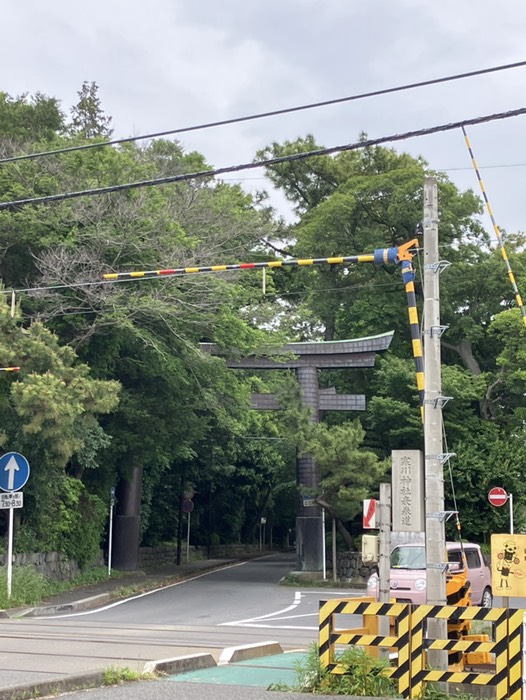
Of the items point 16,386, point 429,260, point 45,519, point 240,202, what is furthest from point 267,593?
point 240,202

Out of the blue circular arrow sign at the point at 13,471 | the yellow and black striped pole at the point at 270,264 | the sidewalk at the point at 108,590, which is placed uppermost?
the yellow and black striped pole at the point at 270,264

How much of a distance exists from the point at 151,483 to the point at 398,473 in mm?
26795

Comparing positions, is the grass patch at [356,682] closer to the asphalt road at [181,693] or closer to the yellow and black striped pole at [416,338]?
the asphalt road at [181,693]

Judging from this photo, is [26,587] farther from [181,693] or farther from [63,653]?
[181,693]

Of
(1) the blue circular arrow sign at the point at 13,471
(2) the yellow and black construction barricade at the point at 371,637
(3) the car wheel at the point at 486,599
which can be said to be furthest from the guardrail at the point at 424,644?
(1) the blue circular arrow sign at the point at 13,471

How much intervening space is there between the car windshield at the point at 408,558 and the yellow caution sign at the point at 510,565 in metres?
8.32

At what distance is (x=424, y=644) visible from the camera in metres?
9.28

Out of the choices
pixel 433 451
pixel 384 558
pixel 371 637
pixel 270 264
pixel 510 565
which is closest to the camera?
pixel 371 637

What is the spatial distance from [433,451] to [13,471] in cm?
1155

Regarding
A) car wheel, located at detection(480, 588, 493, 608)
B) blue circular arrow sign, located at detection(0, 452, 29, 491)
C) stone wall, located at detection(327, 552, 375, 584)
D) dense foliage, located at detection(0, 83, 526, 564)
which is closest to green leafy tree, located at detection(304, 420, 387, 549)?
dense foliage, located at detection(0, 83, 526, 564)

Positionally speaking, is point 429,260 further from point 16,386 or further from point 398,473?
point 16,386

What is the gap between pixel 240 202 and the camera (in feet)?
136

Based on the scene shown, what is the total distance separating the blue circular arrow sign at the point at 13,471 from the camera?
19.2 meters

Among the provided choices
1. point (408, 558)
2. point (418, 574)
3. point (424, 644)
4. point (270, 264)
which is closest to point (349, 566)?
point (408, 558)
